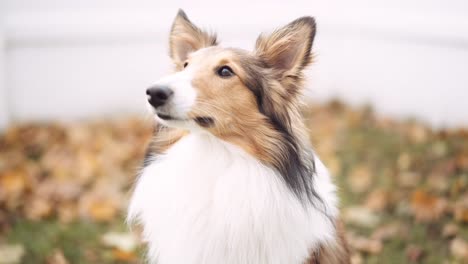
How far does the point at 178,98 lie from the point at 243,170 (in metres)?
0.52

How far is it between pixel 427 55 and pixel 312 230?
416 centimetres

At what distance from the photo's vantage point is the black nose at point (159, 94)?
8.21 feet

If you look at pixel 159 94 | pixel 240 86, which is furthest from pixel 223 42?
pixel 159 94

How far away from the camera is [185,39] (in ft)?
10.3

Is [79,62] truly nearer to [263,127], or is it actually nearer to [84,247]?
[84,247]

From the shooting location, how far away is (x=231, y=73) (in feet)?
9.13

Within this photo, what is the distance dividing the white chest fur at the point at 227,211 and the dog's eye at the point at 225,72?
34 cm

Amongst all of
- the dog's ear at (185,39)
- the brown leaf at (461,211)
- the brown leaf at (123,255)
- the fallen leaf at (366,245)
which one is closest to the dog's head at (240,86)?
the dog's ear at (185,39)

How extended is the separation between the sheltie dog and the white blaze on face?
0.04 m

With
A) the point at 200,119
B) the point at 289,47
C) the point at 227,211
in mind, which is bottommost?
the point at 227,211

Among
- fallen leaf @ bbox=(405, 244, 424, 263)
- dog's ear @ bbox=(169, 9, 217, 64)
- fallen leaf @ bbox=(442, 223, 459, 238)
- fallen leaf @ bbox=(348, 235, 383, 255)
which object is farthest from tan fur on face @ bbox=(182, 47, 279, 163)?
fallen leaf @ bbox=(442, 223, 459, 238)

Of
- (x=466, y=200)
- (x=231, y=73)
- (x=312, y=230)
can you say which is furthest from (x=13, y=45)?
(x=466, y=200)

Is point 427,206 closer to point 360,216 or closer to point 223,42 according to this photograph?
point 360,216

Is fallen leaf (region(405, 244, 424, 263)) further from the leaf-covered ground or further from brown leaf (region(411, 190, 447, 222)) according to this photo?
brown leaf (region(411, 190, 447, 222))
